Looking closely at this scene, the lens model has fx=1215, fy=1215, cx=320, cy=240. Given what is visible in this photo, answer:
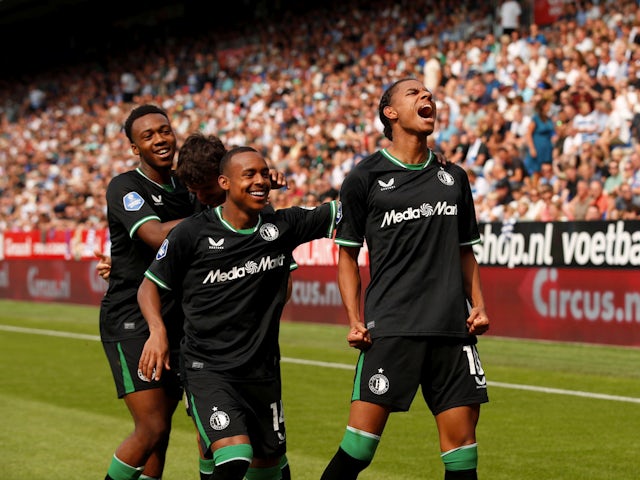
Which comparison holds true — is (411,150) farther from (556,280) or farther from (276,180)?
(556,280)

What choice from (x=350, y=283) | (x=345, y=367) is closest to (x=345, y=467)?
(x=350, y=283)

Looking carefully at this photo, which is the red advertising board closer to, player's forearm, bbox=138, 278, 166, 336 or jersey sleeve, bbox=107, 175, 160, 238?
jersey sleeve, bbox=107, 175, 160, 238

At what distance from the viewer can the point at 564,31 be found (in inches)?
869

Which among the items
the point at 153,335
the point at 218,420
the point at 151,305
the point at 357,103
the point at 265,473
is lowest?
the point at 265,473

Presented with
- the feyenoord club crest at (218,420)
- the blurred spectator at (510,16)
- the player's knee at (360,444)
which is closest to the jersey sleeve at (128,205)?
the feyenoord club crest at (218,420)

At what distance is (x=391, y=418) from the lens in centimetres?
1083

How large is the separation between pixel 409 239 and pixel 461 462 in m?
1.08

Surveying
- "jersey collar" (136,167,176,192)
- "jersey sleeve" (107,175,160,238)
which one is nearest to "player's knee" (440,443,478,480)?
"jersey sleeve" (107,175,160,238)

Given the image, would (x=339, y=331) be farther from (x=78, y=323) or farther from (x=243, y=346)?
(x=243, y=346)

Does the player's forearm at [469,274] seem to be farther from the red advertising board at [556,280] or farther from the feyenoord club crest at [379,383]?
the red advertising board at [556,280]

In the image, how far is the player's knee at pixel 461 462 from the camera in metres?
5.71

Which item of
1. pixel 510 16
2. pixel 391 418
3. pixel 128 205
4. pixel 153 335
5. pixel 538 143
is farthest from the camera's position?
pixel 510 16

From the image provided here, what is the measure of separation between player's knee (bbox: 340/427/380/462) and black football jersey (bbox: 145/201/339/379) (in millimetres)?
500

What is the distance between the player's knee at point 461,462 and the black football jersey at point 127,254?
5.39 feet
